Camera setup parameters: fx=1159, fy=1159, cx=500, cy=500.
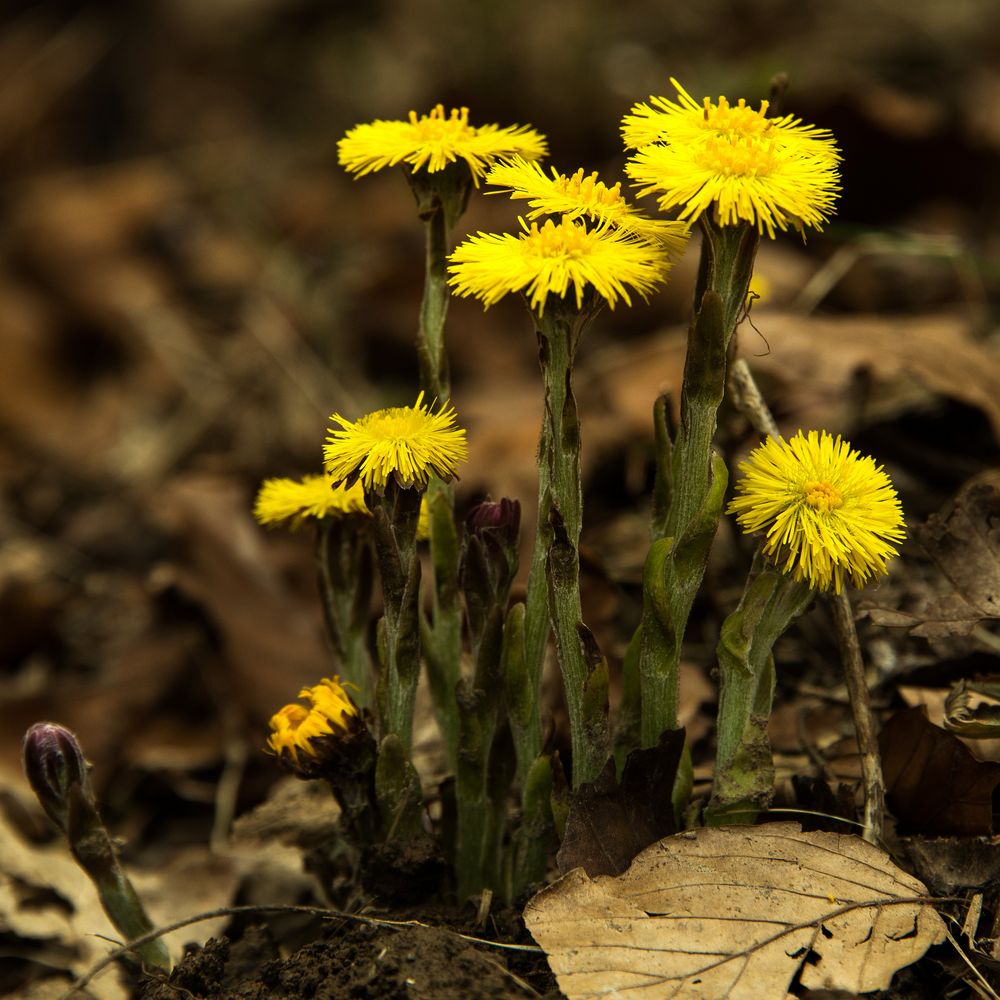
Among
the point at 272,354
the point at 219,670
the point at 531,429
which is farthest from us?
the point at 272,354

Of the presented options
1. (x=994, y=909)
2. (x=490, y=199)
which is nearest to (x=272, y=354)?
(x=490, y=199)

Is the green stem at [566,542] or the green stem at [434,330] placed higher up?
the green stem at [434,330]

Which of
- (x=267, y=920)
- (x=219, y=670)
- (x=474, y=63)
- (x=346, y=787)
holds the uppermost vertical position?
(x=474, y=63)

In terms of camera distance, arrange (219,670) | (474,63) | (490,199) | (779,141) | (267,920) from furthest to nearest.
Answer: (474,63) < (490,199) < (219,670) < (267,920) < (779,141)

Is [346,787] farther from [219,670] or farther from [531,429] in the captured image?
[531,429]

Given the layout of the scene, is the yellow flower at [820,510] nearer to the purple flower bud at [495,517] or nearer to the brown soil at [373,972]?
the purple flower bud at [495,517]

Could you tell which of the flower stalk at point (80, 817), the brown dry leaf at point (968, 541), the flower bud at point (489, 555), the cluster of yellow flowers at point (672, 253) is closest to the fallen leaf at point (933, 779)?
the brown dry leaf at point (968, 541)
